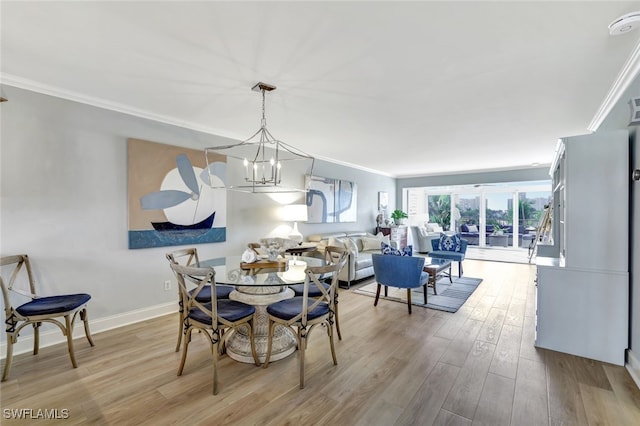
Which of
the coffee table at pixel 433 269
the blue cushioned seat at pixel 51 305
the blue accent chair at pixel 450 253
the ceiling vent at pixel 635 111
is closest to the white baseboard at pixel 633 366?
the ceiling vent at pixel 635 111

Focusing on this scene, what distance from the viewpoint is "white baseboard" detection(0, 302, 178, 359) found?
2643mm

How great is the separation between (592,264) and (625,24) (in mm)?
1872

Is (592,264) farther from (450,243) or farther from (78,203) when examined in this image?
(78,203)

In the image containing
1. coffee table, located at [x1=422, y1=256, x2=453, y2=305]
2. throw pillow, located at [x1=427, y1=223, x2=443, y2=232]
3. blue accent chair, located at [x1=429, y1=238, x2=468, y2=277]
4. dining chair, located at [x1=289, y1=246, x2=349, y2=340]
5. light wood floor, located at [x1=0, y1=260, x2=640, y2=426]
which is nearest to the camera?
light wood floor, located at [x1=0, y1=260, x2=640, y2=426]

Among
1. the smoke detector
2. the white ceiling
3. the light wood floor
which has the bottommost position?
the light wood floor

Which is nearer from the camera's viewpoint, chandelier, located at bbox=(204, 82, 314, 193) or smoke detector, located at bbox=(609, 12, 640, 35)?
smoke detector, located at bbox=(609, 12, 640, 35)

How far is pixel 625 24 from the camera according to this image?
5.64 ft

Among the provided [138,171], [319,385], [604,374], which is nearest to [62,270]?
[138,171]

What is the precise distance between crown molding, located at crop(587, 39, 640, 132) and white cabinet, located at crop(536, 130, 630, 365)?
44 centimetres

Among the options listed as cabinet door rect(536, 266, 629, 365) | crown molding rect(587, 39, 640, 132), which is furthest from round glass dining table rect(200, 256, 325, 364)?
crown molding rect(587, 39, 640, 132)

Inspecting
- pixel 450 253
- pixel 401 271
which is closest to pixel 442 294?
pixel 401 271

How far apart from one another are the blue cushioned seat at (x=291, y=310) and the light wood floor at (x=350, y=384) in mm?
458

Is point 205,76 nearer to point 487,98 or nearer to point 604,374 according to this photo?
point 487,98

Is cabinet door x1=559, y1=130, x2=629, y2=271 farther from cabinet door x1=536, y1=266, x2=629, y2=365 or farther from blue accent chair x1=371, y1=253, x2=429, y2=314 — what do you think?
blue accent chair x1=371, y1=253, x2=429, y2=314
